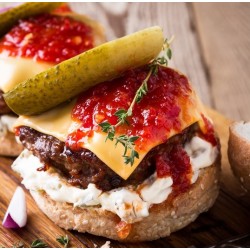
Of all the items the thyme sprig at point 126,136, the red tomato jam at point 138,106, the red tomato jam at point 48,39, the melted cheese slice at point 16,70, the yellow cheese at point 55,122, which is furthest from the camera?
the red tomato jam at point 48,39

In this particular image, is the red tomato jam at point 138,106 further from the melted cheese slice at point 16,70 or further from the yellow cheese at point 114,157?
the melted cheese slice at point 16,70

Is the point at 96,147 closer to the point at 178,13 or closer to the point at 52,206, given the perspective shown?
the point at 52,206

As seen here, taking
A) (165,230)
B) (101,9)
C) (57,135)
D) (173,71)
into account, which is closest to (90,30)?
(173,71)

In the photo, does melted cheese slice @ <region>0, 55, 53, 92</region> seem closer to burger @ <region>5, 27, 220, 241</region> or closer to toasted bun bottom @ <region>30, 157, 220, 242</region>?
burger @ <region>5, 27, 220, 241</region>

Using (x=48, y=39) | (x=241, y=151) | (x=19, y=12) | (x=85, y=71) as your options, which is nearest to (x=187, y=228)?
(x=241, y=151)

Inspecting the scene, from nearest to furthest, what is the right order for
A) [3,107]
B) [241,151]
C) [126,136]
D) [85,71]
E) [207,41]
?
[126,136] < [85,71] < [241,151] < [3,107] < [207,41]

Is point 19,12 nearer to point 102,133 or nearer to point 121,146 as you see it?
point 102,133

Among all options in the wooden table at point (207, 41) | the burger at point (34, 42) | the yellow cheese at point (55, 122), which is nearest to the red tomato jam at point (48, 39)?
the burger at point (34, 42)
